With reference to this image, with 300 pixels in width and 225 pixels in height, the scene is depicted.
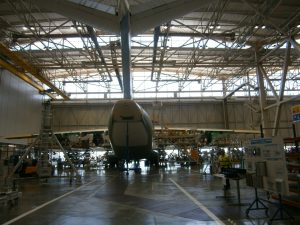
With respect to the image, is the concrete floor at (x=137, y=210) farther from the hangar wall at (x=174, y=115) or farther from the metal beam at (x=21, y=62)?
the hangar wall at (x=174, y=115)

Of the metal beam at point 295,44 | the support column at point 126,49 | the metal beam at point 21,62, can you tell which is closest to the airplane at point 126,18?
the support column at point 126,49

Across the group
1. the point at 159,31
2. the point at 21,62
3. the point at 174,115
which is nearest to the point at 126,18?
the point at 159,31

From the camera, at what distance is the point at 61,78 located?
138 feet

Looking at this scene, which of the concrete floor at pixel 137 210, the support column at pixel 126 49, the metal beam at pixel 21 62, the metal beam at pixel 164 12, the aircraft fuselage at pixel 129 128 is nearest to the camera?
the concrete floor at pixel 137 210

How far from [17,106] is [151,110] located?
1835 centimetres

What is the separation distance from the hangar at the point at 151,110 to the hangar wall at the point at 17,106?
0.60 feet

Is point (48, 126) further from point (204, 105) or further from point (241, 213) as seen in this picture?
point (204, 105)

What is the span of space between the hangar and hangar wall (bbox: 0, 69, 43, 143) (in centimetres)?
18

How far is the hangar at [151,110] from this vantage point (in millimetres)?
7684

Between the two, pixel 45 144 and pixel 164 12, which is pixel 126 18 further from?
pixel 45 144

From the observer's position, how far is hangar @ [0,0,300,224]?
7.68m

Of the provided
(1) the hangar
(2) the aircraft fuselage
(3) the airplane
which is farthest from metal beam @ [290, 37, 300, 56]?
(3) the airplane

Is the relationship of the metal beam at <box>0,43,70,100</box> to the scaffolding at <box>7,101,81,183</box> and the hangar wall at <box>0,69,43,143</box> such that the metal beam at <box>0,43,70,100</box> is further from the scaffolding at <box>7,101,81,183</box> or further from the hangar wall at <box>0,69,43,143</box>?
the scaffolding at <box>7,101,81,183</box>

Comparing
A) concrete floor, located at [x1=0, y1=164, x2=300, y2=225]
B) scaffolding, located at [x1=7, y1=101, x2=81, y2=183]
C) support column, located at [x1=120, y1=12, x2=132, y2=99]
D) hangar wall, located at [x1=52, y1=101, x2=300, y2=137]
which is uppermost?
hangar wall, located at [x1=52, y1=101, x2=300, y2=137]
